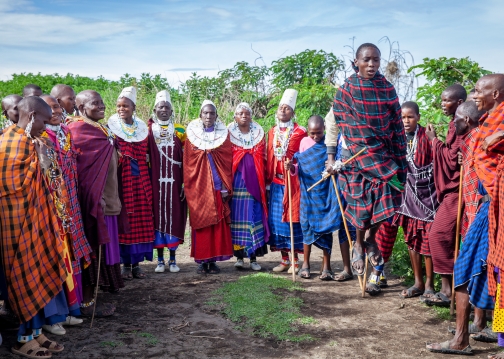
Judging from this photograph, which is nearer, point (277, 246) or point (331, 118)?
point (331, 118)

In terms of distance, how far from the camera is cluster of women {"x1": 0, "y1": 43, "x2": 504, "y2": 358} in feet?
13.9

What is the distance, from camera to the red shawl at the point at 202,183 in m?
7.29

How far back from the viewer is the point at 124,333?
498cm

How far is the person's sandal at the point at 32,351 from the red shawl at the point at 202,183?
319 centimetres

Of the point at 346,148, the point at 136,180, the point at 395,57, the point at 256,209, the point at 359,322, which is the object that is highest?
the point at 395,57

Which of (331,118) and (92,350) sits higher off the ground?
(331,118)

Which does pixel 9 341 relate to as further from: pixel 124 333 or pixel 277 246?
pixel 277 246

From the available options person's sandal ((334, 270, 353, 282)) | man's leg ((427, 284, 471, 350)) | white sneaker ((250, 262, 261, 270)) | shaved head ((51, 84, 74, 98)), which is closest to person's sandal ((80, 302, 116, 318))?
shaved head ((51, 84, 74, 98))

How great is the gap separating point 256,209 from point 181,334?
2.84 m

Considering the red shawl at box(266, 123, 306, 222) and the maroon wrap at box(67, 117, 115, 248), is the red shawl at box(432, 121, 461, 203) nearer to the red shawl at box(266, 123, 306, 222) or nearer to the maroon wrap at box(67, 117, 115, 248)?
the red shawl at box(266, 123, 306, 222)

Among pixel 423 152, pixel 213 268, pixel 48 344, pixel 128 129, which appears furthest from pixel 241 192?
pixel 48 344

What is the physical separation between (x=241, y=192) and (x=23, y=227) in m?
3.66

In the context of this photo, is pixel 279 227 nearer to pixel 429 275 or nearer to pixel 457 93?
pixel 429 275

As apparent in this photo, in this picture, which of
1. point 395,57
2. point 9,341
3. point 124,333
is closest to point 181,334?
point 124,333
